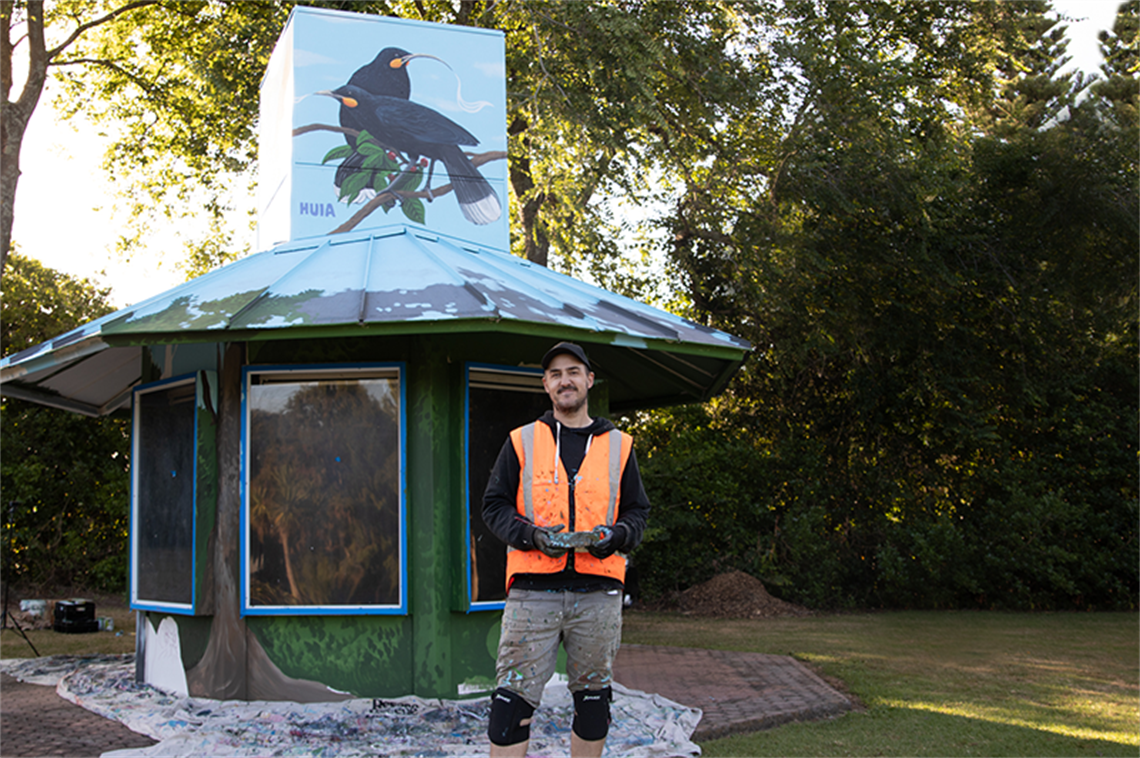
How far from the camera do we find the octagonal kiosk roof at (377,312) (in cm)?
523

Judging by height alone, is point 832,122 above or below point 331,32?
above

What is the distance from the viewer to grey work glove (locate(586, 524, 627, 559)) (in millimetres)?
3486

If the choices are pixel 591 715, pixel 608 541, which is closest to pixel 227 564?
pixel 591 715

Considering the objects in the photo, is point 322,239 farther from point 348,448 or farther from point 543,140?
point 543,140

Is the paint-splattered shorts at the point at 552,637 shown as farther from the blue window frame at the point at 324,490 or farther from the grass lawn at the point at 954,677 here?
the blue window frame at the point at 324,490

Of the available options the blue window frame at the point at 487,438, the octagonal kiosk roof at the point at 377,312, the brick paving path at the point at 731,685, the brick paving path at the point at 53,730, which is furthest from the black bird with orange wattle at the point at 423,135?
the brick paving path at the point at 53,730

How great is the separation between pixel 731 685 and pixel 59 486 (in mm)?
11119

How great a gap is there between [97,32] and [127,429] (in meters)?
7.92

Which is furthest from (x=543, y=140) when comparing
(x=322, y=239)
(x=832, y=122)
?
(x=322, y=239)

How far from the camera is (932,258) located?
1386 centimetres

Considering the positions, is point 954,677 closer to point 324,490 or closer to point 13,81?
point 324,490

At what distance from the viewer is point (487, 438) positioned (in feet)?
20.4

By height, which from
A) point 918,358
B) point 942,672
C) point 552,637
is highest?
point 918,358

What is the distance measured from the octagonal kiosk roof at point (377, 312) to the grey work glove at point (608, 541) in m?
1.95
